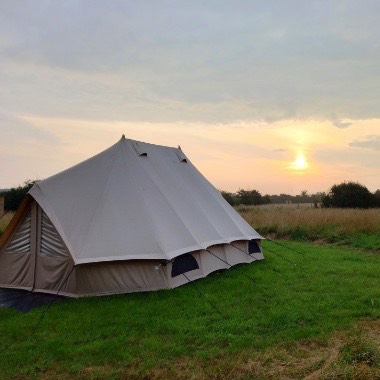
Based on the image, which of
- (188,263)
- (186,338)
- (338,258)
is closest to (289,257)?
(338,258)

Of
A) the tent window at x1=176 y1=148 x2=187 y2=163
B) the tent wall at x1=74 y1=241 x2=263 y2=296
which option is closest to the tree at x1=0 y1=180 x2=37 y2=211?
the tent window at x1=176 y1=148 x2=187 y2=163

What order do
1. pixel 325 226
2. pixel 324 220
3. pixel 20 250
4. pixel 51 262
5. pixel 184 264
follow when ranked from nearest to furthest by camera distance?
1. pixel 51 262
2. pixel 184 264
3. pixel 20 250
4. pixel 325 226
5. pixel 324 220

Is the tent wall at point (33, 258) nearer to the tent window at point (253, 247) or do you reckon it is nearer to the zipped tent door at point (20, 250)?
the zipped tent door at point (20, 250)

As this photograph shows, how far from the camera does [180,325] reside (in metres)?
5.46

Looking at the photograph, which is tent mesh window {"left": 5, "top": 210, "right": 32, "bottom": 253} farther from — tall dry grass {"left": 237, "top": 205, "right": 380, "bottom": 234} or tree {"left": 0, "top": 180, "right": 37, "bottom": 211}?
tree {"left": 0, "top": 180, "right": 37, "bottom": 211}

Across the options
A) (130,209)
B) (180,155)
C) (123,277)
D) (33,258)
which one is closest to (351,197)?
(180,155)

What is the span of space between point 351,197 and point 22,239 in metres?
26.1

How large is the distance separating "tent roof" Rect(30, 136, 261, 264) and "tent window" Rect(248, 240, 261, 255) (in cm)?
45

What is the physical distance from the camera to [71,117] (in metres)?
11.9

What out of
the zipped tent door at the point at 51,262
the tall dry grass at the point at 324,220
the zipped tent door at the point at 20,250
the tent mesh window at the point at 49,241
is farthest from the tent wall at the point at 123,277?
the tall dry grass at the point at 324,220

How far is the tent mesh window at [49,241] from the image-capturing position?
7548 millimetres

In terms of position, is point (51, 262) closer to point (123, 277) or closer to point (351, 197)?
point (123, 277)

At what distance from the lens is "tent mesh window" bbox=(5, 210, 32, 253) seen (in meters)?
8.16

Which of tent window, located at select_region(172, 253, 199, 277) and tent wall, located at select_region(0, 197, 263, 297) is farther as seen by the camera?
tent window, located at select_region(172, 253, 199, 277)
